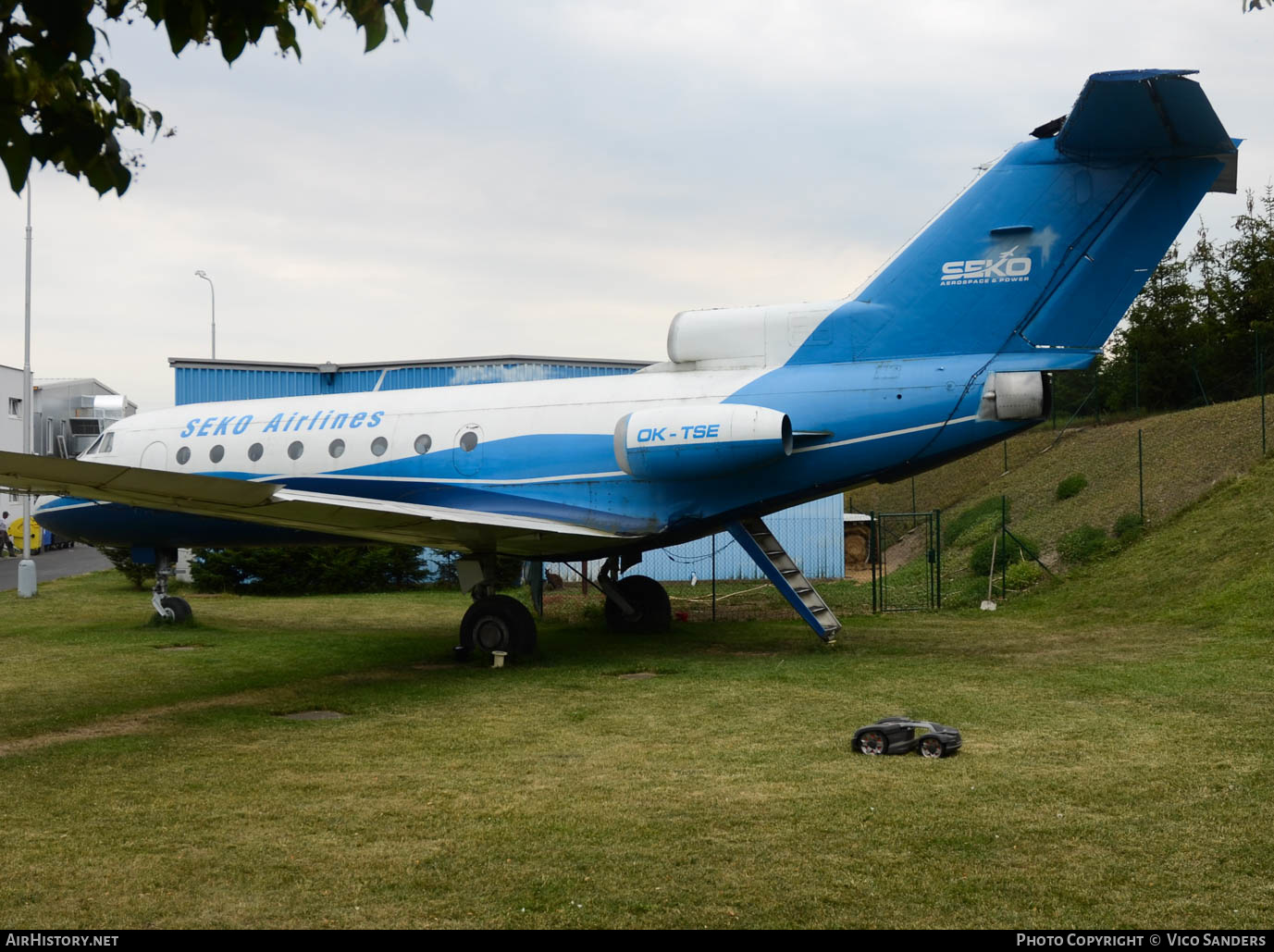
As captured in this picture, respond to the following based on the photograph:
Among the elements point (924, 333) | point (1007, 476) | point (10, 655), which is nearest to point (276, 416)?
point (10, 655)

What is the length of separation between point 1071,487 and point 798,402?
15137 mm

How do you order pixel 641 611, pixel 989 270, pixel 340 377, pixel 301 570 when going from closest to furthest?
pixel 989 270, pixel 641 611, pixel 301 570, pixel 340 377

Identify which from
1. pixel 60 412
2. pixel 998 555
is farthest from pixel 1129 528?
pixel 60 412

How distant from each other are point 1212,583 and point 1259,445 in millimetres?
7161

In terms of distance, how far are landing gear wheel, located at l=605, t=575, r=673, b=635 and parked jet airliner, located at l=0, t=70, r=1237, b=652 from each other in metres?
2.09

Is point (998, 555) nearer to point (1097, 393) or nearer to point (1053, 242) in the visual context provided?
point (1053, 242)

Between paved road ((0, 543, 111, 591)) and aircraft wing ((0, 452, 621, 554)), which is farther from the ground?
aircraft wing ((0, 452, 621, 554))

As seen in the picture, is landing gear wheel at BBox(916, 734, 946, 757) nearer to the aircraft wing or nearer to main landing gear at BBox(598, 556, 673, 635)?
the aircraft wing

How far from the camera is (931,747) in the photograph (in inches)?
305

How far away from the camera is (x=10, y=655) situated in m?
14.4

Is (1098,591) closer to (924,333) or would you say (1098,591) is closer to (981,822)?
(924,333)

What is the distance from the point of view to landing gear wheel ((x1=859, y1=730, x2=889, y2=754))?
7.81m

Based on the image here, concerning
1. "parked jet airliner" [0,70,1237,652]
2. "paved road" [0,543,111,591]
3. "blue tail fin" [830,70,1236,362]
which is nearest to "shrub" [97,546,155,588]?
"paved road" [0,543,111,591]
